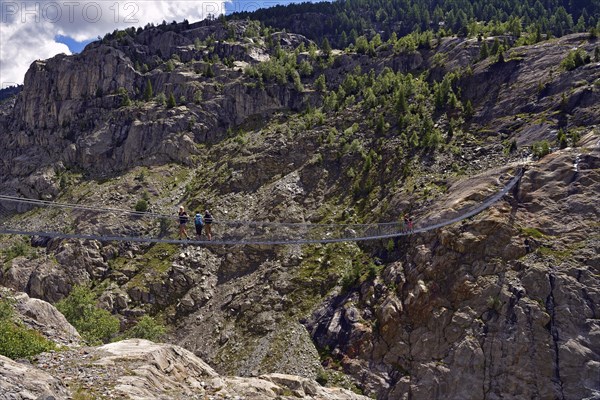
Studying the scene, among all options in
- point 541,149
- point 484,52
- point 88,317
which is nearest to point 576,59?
point 484,52

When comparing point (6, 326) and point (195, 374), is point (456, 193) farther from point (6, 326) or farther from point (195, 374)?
point (6, 326)

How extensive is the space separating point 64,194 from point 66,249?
640 inches

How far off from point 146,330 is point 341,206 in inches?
705

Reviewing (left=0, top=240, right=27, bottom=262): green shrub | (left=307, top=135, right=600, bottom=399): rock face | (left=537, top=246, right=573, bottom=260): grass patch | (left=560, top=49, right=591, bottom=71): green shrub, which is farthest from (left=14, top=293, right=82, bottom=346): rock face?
(left=560, top=49, right=591, bottom=71): green shrub

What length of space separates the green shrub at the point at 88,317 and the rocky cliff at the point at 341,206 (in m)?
2.82

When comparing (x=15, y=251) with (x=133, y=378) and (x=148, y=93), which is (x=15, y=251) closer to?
(x=148, y=93)

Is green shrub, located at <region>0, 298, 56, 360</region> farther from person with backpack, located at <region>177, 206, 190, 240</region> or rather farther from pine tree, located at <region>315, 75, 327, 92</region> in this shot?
pine tree, located at <region>315, 75, 327, 92</region>

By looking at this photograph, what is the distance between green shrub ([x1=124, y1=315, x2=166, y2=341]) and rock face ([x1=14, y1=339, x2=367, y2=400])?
661 inches

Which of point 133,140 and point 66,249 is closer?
point 66,249

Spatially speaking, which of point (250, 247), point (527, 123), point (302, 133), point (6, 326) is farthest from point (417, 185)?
point (6, 326)

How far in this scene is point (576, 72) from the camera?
3941 cm

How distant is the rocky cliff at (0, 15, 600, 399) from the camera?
25469 millimetres

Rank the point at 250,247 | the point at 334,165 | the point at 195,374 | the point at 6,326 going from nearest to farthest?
the point at 6,326, the point at 195,374, the point at 250,247, the point at 334,165

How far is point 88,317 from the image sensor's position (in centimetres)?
3362
